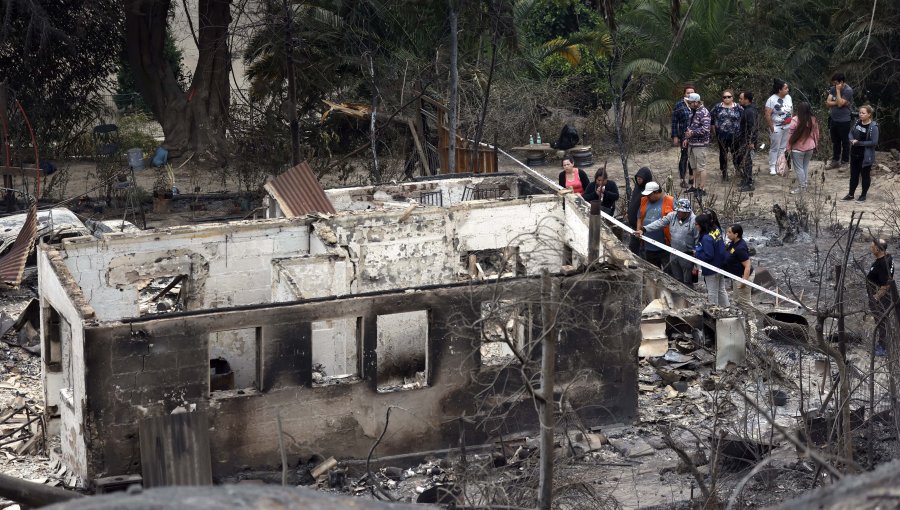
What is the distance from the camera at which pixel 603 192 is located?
19.2m

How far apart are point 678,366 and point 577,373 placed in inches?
92.1

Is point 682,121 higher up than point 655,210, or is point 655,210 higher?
point 682,121

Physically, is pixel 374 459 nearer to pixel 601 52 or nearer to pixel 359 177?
pixel 359 177

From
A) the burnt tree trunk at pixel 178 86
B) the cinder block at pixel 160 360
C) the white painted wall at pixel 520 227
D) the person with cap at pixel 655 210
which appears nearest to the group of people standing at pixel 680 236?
the person with cap at pixel 655 210

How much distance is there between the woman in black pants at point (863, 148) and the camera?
2098 cm

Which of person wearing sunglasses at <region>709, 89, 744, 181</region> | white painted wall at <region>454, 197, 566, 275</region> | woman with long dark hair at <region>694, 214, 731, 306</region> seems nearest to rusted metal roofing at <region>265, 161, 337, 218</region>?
white painted wall at <region>454, 197, 566, 275</region>

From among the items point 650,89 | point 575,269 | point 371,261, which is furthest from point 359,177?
point 575,269

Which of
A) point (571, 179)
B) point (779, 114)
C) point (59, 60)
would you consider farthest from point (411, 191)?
point (59, 60)

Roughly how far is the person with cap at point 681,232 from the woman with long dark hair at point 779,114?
5807 millimetres

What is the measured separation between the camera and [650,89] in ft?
85.7

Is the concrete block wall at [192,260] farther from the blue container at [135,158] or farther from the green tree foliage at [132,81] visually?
the green tree foliage at [132,81]

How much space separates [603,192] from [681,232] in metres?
2.24

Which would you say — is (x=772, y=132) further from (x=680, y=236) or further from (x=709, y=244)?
(x=709, y=244)

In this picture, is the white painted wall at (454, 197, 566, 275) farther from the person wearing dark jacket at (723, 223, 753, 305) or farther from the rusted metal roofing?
the person wearing dark jacket at (723, 223, 753, 305)
